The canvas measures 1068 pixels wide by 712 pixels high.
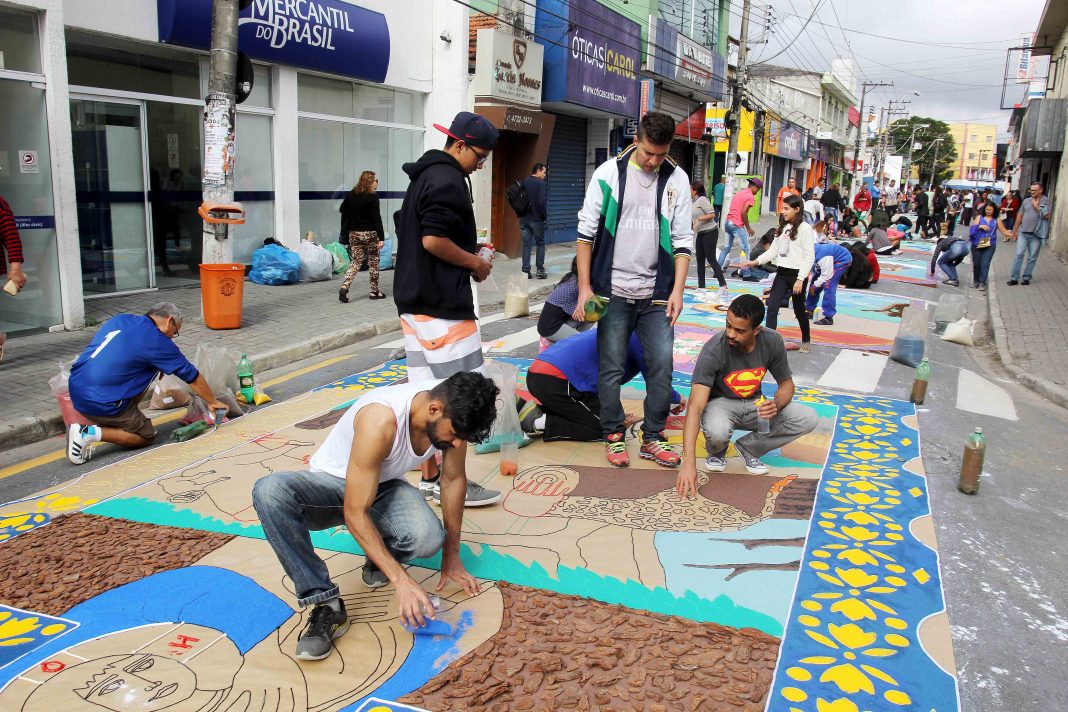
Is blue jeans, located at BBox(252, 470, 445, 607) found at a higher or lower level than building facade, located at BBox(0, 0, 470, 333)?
lower

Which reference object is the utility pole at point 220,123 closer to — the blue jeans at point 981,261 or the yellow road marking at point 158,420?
the yellow road marking at point 158,420

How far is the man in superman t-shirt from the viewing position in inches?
182

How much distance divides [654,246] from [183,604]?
307 cm

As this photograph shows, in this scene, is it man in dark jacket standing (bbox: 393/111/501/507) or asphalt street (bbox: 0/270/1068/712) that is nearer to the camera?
asphalt street (bbox: 0/270/1068/712)

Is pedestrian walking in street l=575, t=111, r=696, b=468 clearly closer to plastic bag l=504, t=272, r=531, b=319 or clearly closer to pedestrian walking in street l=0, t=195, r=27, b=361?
pedestrian walking in street l=0, t=195, r=27, b=361

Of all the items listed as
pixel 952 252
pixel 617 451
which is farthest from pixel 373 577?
pixel 952 252

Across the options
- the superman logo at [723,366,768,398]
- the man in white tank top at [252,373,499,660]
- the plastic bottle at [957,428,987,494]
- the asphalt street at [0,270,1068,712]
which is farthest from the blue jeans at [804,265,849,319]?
the man in white tank top at [252,373,499,660]

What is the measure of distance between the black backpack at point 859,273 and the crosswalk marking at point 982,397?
249 inches

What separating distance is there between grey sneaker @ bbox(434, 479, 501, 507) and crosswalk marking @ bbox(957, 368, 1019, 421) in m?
4.52

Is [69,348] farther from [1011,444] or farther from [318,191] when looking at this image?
[1011,444]

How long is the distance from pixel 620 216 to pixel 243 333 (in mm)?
5225

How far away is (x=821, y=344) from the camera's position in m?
9.45

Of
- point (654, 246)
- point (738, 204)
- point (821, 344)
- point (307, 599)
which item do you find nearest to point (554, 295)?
point (654, 246)

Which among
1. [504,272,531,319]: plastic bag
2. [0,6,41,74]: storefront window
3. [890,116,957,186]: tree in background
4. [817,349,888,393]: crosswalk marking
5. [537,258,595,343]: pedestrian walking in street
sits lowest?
[817,349,888,393]: crosswalk marking
